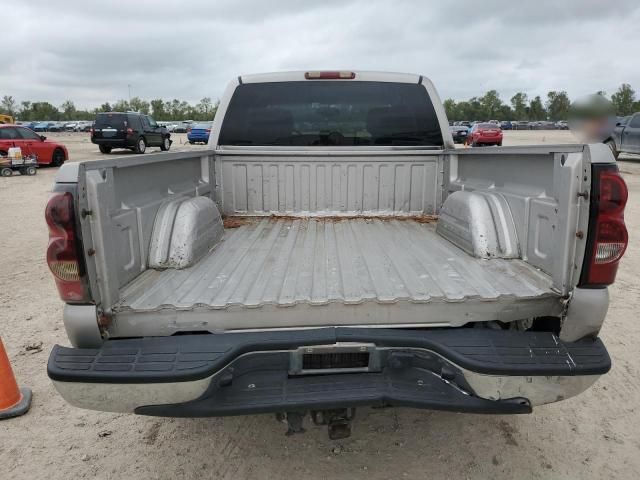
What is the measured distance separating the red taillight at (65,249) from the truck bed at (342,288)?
0.22 meters

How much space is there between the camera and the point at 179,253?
9.50 feet

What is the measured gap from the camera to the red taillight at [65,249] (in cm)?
203

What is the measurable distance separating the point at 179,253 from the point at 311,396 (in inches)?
50.5

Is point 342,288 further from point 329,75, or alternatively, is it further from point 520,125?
point 520,125

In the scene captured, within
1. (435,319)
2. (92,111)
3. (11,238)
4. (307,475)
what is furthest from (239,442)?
(92,111)

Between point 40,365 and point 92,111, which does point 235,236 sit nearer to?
point 40,365

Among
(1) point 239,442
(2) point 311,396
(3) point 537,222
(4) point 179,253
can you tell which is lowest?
(1) point 239,442

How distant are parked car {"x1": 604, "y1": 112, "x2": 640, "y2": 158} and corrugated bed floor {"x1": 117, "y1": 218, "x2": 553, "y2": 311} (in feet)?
59.6

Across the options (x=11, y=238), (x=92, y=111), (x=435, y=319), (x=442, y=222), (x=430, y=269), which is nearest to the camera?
(x=435, y=319)

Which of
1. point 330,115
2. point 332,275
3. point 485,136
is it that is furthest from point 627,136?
point 332,275

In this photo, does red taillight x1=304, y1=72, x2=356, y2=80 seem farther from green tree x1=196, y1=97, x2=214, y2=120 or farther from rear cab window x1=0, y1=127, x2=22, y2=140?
green tree x1=196, y1=97, x2=214, y2=120

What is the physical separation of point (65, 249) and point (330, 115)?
9.39 feet

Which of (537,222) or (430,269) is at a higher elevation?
(537,222)

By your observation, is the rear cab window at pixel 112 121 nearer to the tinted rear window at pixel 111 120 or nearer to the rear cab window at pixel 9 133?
the tinted rear window at pixel 111 120
